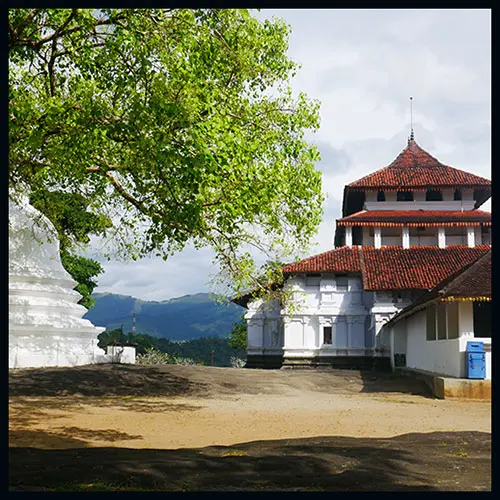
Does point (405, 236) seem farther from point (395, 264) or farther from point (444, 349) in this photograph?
point (444, 349)

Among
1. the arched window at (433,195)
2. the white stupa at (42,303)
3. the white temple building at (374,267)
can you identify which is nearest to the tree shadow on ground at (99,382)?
the white stupa at (42,303)

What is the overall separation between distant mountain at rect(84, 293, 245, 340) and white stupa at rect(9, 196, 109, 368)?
77.4 meters

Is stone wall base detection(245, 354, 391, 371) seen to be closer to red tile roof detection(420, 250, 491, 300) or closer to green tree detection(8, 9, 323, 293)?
red tile roof detection(420, 250, 491, 300)

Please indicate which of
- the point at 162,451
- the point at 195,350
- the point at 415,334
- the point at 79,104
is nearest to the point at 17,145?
the point at 79,104

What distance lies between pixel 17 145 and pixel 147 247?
321 cm

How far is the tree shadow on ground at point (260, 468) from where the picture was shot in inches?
221

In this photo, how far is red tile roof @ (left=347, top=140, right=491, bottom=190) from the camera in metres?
29.3

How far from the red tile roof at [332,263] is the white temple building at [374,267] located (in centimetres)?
4

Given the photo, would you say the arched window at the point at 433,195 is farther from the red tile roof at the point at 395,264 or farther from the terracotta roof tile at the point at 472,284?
the terracotta roof tile at the point at 472,284

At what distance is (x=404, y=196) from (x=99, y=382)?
2141 centimetres

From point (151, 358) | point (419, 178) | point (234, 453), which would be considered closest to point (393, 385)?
point (151, 358)

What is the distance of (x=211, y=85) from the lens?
878 centimetres

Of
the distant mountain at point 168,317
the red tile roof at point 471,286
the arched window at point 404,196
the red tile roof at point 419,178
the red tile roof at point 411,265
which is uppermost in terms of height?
the red tile roof at point 419,178

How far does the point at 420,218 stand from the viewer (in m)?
28.5
